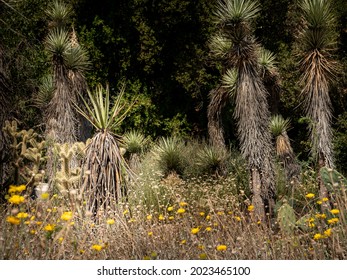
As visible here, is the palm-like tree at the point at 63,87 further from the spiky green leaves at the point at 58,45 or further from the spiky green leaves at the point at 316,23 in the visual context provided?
the spiky green leaves at the point at 316,23

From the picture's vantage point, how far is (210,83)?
20391mm

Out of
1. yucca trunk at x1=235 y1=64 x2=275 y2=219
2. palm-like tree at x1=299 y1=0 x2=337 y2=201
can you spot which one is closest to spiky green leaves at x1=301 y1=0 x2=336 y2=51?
palm-like tree at x1=299 y1=0 x2=337 y2=201

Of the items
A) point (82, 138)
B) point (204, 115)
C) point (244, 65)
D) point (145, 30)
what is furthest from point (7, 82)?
point (204, 115)

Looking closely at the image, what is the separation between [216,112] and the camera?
13.6 m

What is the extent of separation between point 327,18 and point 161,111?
11312mm

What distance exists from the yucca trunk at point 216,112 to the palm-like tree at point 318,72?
347 cm

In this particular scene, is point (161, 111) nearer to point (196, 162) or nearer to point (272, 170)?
point (196, 162)

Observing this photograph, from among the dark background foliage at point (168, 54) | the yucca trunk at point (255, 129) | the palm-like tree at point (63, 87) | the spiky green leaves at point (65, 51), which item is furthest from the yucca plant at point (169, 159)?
the dark background foliage at point (168, 54)

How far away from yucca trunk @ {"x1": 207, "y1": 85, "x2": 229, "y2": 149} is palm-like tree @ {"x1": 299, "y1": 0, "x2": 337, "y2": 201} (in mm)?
3469

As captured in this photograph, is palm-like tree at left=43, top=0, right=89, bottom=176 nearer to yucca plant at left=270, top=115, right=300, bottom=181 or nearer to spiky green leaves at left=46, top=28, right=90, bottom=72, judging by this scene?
spiky green leaves at left=46, top=28, right=90, bottom=72

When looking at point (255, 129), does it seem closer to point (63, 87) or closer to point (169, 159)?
point (169, 159)

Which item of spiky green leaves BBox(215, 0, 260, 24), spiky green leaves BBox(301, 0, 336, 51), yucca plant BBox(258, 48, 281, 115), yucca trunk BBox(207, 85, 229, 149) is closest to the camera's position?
spiky green leaves BBox(215, 0, 260, 24)

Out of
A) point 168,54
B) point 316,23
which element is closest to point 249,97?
point 316,23

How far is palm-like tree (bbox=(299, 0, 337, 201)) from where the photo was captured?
31.7 ft
